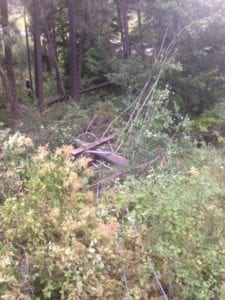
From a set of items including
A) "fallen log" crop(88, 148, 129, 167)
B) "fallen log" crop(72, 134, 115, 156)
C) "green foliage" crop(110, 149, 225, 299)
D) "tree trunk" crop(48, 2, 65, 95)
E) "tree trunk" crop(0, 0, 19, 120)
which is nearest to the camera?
"green foliage" crop(110, 149, 225, 299)

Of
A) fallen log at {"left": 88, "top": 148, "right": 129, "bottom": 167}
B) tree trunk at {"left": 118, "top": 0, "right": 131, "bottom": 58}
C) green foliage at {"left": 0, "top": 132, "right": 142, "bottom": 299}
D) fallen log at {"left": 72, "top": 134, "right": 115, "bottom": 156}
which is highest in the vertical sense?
tree trunk at {"left": 118, "top": 0, "right": 131, "bottom": 58}

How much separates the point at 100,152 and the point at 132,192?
202 cm

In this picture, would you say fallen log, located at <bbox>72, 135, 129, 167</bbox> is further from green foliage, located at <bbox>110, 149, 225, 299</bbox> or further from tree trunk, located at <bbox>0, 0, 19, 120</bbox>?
tree trunk, located at <bbox>0, 0, 19, 120</bbox>

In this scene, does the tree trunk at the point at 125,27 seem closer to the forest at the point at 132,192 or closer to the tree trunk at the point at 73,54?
the tree trunk at the point at 73,54

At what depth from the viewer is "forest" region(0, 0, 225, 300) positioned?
346 cm

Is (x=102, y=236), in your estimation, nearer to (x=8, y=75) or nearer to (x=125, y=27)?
A: (x=8, y=75)

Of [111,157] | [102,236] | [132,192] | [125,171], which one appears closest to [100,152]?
[111,157]

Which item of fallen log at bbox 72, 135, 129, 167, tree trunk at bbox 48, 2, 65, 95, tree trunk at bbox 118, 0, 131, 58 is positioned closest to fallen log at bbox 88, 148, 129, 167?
fallen log at bbox 72, 135, 129, 167

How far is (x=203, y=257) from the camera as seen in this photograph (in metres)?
4.05

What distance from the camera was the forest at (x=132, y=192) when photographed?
3457 millimetres

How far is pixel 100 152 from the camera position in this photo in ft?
22.2

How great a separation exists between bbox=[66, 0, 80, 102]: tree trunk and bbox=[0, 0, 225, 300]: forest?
9.49 ft

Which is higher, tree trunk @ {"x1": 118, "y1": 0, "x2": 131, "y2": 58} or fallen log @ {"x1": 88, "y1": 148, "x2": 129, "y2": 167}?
tree trunk @ {"x1": 118, "y1": 0, "x2": 131, "y2": 58}

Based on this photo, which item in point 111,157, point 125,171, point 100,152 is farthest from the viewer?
point 100,152
